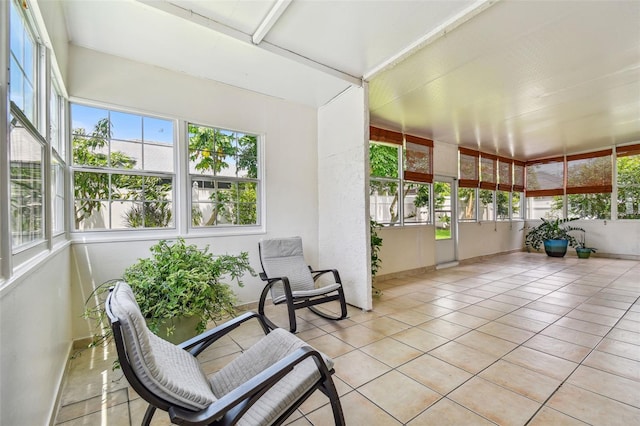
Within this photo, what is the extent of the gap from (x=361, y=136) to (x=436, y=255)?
3.78m

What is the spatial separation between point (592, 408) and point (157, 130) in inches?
171

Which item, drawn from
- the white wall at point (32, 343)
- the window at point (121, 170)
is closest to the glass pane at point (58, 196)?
the window at point (121, 170)

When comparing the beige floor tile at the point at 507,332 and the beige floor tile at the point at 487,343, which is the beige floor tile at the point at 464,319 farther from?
the beige floor tile at the point at 487,343

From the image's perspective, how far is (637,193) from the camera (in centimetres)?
660

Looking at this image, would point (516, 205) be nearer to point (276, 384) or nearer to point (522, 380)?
point (522, 380)

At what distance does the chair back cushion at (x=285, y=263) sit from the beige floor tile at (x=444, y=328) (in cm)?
134

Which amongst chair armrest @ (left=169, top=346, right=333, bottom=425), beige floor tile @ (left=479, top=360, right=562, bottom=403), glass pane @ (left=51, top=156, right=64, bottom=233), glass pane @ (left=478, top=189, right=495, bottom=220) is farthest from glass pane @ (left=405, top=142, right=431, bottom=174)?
glass pane @ (left=51, top=156, right=64, bottom=233)

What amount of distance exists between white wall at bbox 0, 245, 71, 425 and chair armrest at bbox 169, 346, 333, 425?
59 cm

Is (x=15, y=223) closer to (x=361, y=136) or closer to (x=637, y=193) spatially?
(x=361, y=136)

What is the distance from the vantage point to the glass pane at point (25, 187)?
1.27m

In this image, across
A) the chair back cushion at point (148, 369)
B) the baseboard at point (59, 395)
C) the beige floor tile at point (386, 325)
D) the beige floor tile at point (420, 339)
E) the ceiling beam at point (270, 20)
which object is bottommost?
the beige floor tile at point (386, 325)

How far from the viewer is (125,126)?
2.96 metres

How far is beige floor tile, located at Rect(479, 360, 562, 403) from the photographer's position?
187cm

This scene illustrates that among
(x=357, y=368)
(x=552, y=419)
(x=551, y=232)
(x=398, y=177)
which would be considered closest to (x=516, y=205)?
(x=551, y=232)
